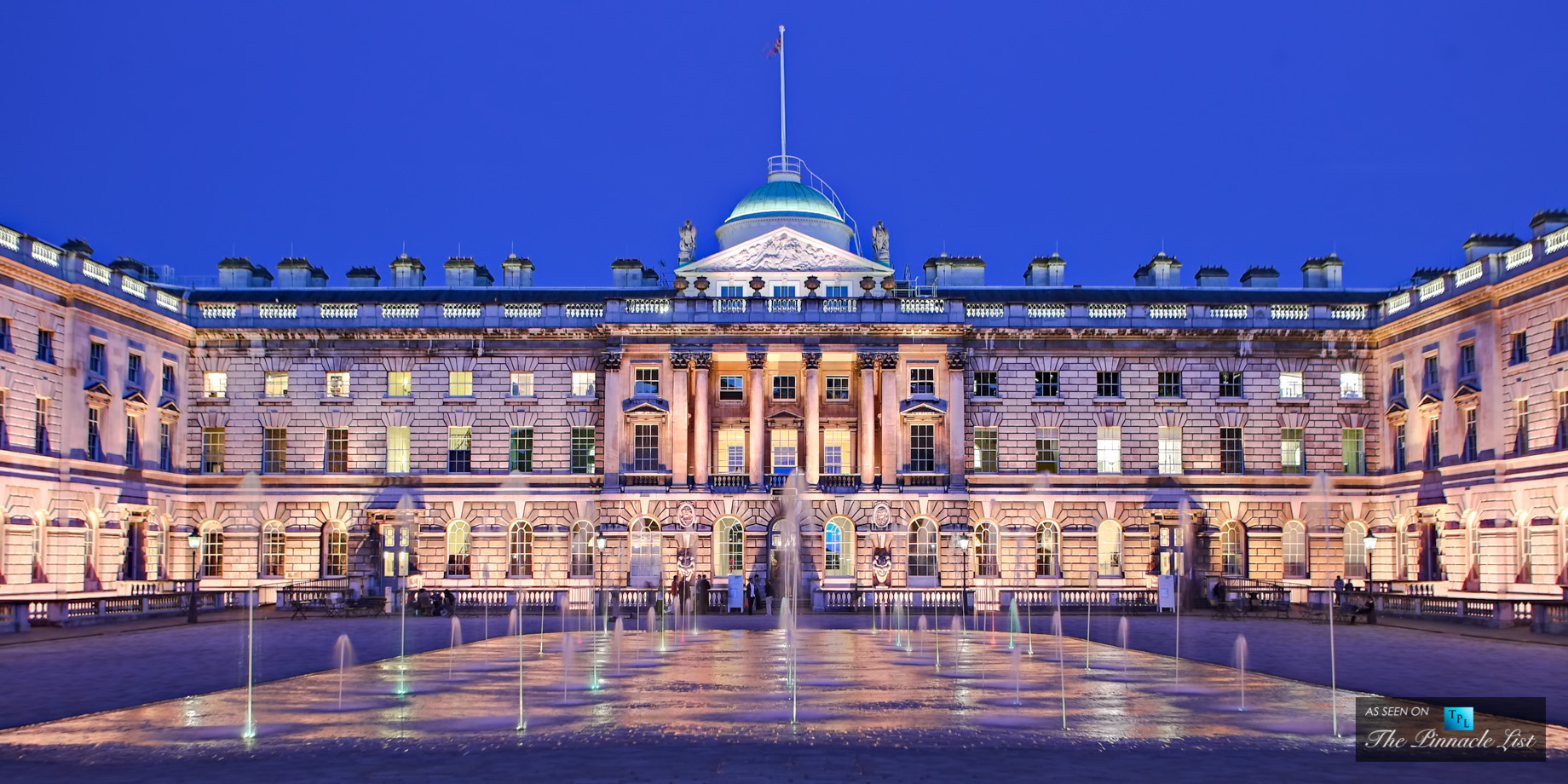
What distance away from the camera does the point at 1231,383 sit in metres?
59.8

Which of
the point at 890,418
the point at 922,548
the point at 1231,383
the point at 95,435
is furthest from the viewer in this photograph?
the point at 1231,383

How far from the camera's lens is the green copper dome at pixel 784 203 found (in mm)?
62875

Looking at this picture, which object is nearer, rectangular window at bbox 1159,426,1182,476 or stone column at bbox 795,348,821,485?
stone column at bbox 795,348,821,485

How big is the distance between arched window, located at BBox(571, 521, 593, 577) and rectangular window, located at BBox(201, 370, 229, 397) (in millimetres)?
16102

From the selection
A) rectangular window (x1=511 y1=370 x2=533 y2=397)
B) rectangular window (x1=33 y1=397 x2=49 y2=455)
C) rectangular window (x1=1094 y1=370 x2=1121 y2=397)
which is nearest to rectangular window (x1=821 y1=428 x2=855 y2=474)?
rectangular window (x1=1094 y1=370 x2=1121 y2=397)

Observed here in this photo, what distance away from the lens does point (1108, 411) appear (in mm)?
59656

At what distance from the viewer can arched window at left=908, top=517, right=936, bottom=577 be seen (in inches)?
2292

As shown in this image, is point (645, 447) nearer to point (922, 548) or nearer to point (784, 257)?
point (784, 257)

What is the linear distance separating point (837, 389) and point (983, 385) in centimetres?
623

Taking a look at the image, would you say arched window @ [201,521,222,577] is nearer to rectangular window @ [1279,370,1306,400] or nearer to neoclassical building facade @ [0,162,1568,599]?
neoclassical building facade @ [0,162,1568,599]

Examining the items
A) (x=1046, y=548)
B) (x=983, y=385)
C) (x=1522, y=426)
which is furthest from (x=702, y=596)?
(x=1522, y=426)

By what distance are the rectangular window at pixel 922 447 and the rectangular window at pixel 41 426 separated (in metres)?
32.3

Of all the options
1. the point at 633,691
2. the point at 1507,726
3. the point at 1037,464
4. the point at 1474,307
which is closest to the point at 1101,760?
the point at 1507,726

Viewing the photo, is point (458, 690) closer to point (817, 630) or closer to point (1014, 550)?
point (817, 630)
